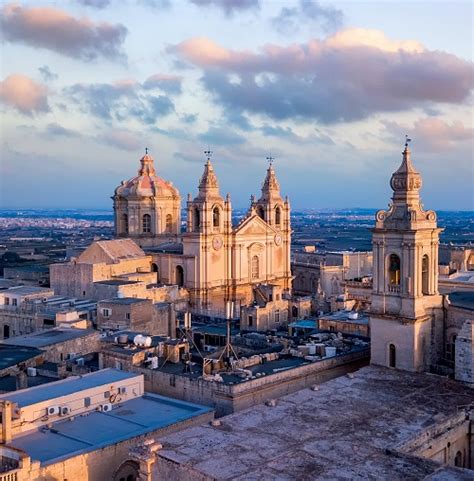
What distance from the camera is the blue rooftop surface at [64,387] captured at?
28.4 meters

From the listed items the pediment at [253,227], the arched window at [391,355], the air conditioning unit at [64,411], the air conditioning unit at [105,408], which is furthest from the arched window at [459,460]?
the pediment at [253,227]

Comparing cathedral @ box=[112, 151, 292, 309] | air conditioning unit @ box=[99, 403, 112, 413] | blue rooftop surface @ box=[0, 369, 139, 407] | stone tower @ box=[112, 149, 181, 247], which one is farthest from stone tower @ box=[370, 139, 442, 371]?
stone tower @ box=[112, 149, 181, 247]

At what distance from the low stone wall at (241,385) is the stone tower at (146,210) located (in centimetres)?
3458

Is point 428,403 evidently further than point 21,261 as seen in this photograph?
No

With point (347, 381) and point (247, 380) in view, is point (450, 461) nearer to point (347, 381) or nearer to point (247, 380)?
point (347, 381)

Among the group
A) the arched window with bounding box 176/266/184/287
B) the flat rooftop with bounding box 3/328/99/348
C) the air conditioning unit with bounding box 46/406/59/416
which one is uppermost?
the arched window with bounding box 176/266/184/287

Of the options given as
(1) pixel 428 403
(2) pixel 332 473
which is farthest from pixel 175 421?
(1) pixel 428 403

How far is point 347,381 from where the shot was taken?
32.3 meters

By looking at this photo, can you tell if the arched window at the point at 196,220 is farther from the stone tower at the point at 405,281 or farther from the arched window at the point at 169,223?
the stone tower at the point at 405,281

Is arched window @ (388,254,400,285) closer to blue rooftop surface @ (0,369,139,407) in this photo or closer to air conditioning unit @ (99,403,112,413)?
blue rooftop surface @ (0,369,139,407)

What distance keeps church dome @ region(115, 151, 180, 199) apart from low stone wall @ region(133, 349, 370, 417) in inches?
1398

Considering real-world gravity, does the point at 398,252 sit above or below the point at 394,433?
above

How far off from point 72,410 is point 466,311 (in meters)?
19.5

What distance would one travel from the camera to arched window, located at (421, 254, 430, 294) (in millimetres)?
36250
